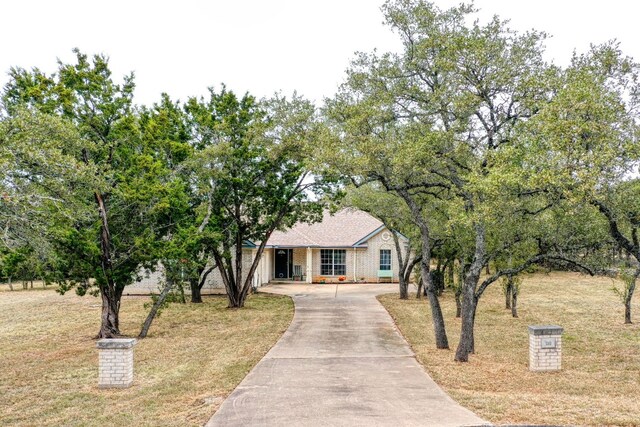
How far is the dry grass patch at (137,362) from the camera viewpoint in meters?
8.65

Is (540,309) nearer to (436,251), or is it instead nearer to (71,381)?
(436,251)

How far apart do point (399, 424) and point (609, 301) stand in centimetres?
2212

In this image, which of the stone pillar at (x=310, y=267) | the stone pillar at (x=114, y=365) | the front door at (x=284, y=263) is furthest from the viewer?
the front door at (x=284, y=263)

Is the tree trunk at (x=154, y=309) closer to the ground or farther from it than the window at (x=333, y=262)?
closer to the ground

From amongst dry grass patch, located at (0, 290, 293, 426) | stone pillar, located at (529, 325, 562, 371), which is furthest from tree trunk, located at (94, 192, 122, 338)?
stone pillar, located at (529, 325, 562, 371)

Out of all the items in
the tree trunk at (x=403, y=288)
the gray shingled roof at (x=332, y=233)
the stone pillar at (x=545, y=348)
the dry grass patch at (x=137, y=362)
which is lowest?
the dry grass patch at (x=137, y=362)

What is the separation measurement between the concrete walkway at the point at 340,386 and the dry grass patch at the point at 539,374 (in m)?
0.55

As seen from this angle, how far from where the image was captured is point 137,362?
41.8 ft

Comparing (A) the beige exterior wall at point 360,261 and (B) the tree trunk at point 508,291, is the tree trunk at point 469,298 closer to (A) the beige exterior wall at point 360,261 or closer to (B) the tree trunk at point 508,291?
(B) the tree trunk at point 508,291

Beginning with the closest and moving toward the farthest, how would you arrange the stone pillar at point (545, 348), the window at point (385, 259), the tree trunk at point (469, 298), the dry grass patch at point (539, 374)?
1. the dry grass patch at point (539, 374)
2. the stone pillar at point (545, 348)
3. the tree trunk at point (469, 298)
4. the window at point (385, 259)

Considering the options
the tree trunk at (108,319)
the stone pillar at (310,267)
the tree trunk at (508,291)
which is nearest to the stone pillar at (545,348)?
the tree trunk at (508,291)

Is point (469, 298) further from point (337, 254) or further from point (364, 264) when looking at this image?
point (337, 254)

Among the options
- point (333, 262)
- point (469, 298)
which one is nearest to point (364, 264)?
point (333, 262)

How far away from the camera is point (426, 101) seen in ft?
42.6
